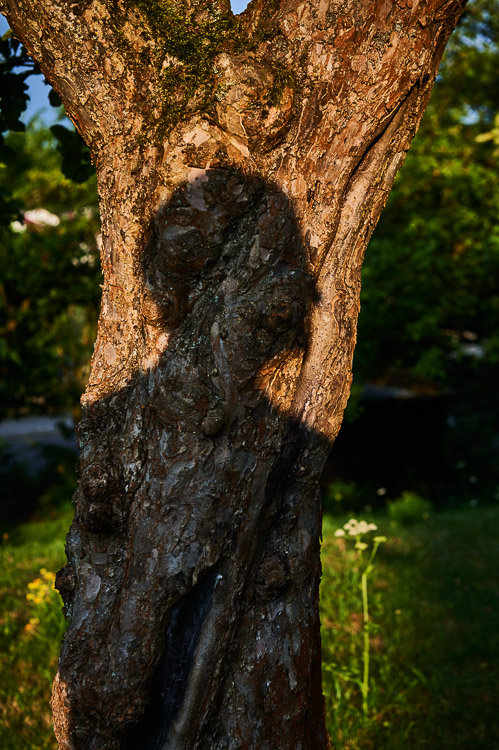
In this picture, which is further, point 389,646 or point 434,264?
point 434,264

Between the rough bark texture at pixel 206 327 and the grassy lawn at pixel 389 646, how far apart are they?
5.19 ft

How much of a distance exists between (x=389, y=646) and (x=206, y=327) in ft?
9.82

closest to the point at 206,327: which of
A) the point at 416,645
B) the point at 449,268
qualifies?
the point at 416,645

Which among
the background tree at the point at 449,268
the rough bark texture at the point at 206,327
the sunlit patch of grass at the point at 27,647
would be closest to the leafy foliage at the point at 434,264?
the background tree at the point at 449,268

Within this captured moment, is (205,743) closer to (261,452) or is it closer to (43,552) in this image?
(261,452)

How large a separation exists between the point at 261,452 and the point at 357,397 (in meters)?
4.99

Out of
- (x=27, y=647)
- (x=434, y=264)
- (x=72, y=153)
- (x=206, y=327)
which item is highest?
(x=434, y=264)

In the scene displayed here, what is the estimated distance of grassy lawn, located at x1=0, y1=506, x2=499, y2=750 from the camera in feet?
10.3

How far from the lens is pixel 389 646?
12.7 feet

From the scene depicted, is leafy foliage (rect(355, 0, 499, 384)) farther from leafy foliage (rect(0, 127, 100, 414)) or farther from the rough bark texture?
the rough bark texture

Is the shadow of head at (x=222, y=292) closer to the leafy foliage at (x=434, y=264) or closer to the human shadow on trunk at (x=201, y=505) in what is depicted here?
the human shadow on trunk at (x=201, y=505)

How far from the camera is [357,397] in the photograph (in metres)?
6.61

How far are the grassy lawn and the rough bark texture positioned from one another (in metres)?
1.58

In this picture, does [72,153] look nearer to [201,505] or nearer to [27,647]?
[201,505]
